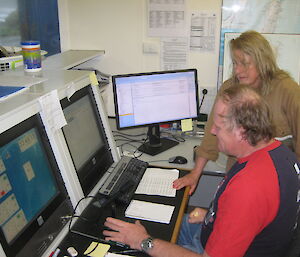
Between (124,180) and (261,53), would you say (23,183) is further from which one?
(261,53)

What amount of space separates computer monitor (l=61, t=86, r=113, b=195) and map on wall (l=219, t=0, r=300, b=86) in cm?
122

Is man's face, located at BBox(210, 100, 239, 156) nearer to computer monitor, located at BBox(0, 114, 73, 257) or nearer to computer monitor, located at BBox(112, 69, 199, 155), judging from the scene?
computer monitor, located at BBox(0, 114, 73, 257)

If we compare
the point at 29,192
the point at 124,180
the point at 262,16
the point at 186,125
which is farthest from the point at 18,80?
the point at 262,16

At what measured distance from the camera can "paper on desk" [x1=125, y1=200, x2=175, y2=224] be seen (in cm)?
142

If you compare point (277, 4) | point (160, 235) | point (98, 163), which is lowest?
point (160, 235)

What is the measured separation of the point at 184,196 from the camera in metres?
1.60

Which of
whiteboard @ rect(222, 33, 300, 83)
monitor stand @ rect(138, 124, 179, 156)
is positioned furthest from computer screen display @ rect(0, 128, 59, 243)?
whiteboard @ rect(222, 33, 300, 83)

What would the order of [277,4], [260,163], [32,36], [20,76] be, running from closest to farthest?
Result: [260,163] < [20,76] < [277,4] < [32,36]

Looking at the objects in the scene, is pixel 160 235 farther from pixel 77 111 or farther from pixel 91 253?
pixel 77 111

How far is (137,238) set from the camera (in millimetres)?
1254

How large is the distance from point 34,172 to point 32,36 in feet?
5.13

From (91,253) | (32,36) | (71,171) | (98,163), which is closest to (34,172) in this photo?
(71,171)

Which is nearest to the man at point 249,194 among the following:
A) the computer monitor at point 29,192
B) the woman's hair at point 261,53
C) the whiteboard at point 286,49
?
the computer monitor at point 29,192

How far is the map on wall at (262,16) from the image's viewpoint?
88.9 inches
